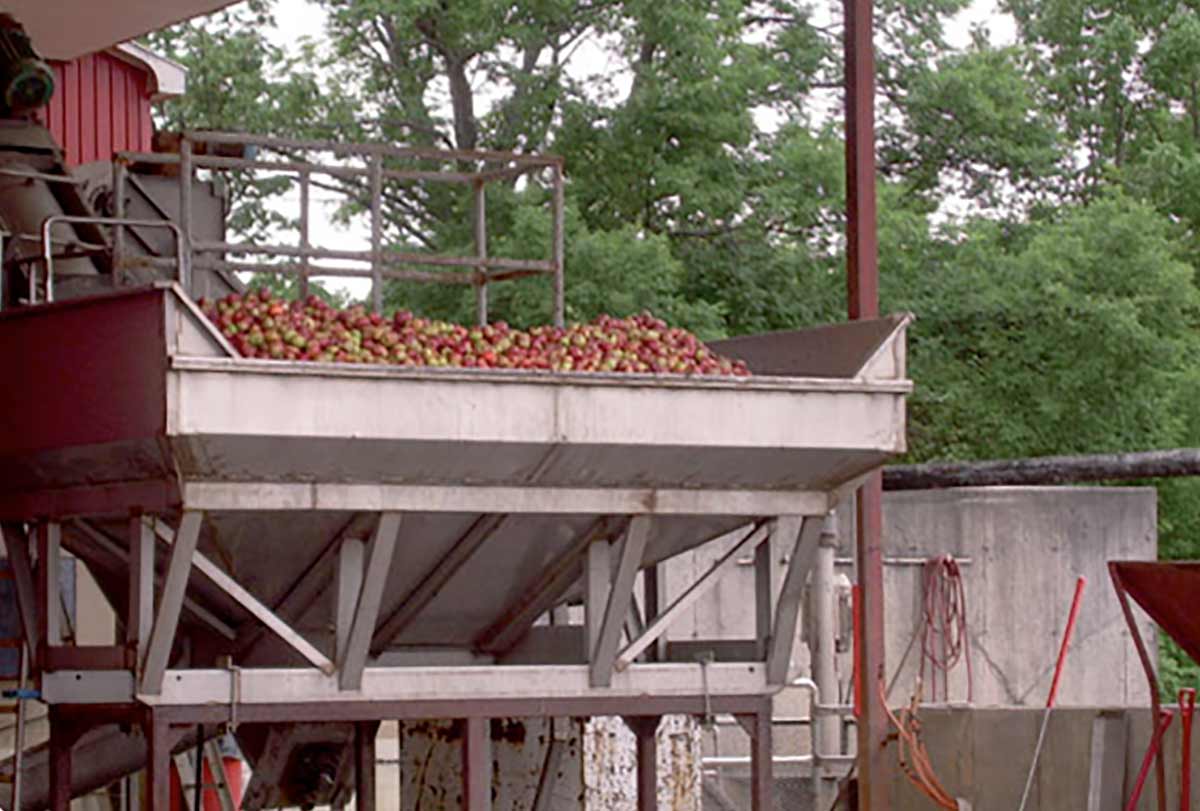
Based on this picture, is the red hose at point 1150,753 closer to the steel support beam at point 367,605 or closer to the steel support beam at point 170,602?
the steel support beam at point 367,605

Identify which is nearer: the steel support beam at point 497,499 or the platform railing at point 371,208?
the steel support beam at point 497,499

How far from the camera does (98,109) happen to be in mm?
19844

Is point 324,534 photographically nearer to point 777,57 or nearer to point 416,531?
point 416,531

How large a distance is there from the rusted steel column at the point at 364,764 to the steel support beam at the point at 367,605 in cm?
204

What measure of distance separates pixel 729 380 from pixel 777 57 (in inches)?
846

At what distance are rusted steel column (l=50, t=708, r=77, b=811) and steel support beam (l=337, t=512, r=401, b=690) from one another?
1724 millimetres

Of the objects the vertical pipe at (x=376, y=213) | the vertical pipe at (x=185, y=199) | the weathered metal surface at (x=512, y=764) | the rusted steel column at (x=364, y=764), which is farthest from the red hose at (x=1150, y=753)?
the vertical pipe at (x=185, y=199)

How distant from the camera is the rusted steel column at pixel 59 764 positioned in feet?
37.1

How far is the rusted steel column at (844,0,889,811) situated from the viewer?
50.0ft

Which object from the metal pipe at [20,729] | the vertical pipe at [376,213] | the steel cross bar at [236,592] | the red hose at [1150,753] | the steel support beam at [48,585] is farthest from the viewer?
the red hose at [1150,753]

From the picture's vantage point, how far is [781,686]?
11.8 meters

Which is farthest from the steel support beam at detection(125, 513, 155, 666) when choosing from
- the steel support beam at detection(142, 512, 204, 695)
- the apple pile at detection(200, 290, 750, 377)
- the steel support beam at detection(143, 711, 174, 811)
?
the apple pile at detection(200, 290, 750, 377)

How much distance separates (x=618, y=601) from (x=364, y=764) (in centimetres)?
239

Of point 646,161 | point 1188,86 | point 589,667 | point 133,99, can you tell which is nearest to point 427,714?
point 589,667
